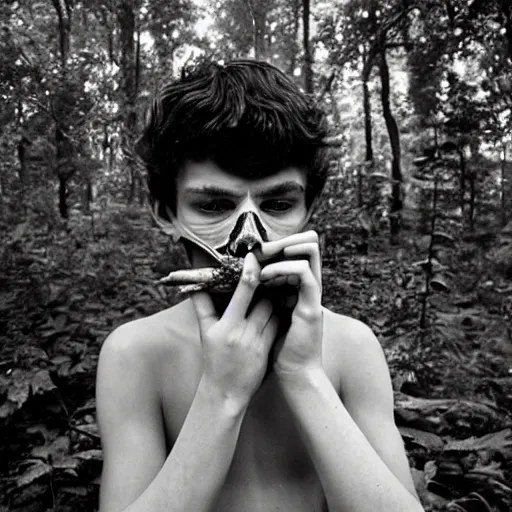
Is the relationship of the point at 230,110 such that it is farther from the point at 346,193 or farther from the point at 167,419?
the point at 346,193

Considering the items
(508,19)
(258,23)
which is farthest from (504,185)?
(258,23)

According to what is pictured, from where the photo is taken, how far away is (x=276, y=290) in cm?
104

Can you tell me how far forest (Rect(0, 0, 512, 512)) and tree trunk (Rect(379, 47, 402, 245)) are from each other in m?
0.01

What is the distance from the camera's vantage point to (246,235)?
1047 millimetres

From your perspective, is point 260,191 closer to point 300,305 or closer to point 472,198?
point 300,305

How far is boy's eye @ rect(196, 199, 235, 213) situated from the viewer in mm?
1158

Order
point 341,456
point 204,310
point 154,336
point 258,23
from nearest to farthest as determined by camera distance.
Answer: point 341,456, point 204,310, point 154,336, point 258,23

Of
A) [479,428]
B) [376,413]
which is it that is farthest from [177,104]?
[479,428]

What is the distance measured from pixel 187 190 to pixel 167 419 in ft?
1.87

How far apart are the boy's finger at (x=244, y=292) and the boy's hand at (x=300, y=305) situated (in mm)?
19

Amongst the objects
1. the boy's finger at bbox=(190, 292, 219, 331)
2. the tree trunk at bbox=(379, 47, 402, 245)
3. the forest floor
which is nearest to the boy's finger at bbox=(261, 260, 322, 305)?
the boy's finger at bbox=(190, 292, 219, 331)

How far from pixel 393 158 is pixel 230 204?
2.82 metres

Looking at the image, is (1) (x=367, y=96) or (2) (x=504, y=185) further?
(1) (x=367, y=96)

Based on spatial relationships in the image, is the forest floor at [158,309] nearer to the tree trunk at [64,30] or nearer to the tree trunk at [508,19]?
the tree trunk at [64,30]
